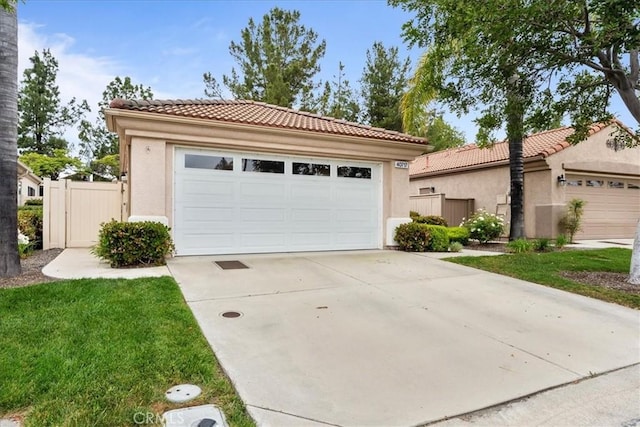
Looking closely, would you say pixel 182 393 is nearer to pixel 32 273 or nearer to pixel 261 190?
pixel 32 273

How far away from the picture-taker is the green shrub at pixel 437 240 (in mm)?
10641

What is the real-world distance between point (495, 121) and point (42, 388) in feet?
28.0

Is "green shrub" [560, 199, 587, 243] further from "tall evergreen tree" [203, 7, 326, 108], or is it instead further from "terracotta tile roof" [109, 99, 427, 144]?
"tall evergreen tree" [203, 7, 326, 108]

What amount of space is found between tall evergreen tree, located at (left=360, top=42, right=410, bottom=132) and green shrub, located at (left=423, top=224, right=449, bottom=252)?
14.6 meters

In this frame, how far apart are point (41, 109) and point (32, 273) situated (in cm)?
2847

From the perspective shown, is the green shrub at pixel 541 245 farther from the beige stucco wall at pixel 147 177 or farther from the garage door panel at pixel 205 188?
the beige stucco wall at pixel 147 177

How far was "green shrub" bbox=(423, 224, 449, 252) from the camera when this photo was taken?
1064 cm

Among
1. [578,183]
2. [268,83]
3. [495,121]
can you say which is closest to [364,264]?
[495,121]

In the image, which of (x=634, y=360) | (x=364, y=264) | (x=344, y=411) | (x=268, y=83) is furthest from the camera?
(x=268, y=83)

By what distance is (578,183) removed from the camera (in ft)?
48.8

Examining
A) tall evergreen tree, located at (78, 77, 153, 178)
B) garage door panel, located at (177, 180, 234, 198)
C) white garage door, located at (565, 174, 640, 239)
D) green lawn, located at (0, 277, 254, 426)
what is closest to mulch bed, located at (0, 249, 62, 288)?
green lawn, located at (0, 277, 254, 426)

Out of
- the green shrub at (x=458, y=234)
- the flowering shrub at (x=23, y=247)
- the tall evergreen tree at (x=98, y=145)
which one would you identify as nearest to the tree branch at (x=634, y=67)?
the green shrub at (x=458, y=234)

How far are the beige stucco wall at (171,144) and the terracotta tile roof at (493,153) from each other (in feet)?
18.0

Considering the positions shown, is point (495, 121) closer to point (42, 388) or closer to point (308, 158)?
point (308, 158)
